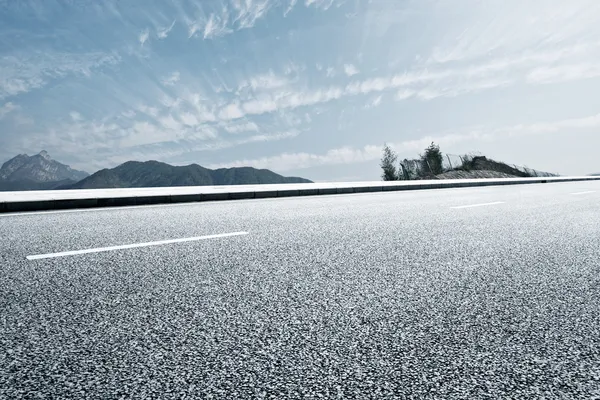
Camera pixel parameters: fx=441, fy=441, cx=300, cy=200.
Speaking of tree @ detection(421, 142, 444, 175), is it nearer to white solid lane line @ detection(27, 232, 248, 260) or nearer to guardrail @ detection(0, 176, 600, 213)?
guardrail @ detection(0, 176, 600, 213)

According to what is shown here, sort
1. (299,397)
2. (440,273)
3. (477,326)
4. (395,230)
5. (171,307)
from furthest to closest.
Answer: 1. (395,230)
2. (440,273)
3. (171,307)
4. (477,326)
5. (299,397)

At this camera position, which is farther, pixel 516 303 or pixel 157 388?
pixel 516 303

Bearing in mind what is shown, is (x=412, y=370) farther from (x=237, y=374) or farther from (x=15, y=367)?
(x=15, y=367)

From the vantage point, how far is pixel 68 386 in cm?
163

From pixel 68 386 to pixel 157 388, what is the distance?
33 cm

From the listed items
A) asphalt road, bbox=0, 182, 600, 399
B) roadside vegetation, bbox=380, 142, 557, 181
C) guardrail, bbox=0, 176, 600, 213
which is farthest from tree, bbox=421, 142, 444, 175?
asphalt road, bbox=0, 182, 600, 399

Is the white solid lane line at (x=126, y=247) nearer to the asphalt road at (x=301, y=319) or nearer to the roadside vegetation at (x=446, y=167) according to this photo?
the asphalt road at (x=301, y=319)

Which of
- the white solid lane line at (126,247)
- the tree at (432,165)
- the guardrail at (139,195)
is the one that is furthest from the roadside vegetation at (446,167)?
the white solid lane line at (126,247)

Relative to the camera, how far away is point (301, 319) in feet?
7.64

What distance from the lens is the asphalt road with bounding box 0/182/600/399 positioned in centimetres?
168

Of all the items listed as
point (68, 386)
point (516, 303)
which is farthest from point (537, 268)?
point (68, 386)

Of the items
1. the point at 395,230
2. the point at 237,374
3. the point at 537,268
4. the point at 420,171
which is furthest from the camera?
the point at 420,171

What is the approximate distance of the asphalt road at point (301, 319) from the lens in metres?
1.68

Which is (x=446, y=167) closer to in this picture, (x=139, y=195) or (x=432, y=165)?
(x=432, y=165)
